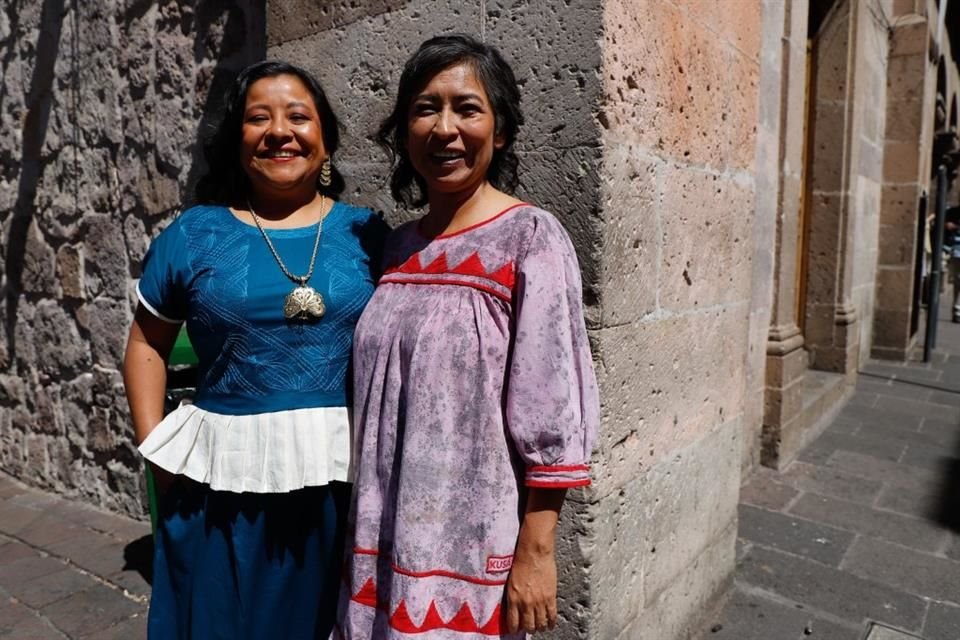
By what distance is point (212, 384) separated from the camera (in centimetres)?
166

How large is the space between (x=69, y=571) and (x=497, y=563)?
2774mm

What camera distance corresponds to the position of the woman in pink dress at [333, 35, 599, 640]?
136cm

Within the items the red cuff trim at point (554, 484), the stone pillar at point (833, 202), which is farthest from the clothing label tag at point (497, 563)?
the stone pillar at point (833, 202)

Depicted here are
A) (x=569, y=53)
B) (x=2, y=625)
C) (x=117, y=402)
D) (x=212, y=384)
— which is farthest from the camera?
(x=117, y=402)

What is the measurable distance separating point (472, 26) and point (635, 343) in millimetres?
995

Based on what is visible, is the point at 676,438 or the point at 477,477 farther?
Result: the point at 676,438

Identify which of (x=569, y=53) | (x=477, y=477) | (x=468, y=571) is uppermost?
(x=569, y=53)

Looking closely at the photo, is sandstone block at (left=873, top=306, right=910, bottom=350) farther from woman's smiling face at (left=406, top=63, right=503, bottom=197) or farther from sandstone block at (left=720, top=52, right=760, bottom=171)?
woman's smiling face at (left=406, top=63, right=503, bottom=197)

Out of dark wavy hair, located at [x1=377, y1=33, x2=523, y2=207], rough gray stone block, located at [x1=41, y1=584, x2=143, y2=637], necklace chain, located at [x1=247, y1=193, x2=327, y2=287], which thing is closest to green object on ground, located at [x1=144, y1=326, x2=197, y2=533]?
rough gray stone block, located at [x1=41, y1=584, x2=143, y2=637]

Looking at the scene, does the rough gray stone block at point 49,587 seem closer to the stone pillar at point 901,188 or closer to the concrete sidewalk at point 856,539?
the concrete sidewalk at point 856,539

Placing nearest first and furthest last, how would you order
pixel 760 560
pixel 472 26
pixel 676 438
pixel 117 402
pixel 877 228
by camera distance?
pixel 472 26 < pixel 676 438 < pixel 760 560 < pixel 117 402 < pixel 877 228

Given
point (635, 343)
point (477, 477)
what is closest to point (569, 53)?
point (635, 343)

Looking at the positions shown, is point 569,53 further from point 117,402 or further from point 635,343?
point 117,402

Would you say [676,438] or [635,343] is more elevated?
[635,343]
